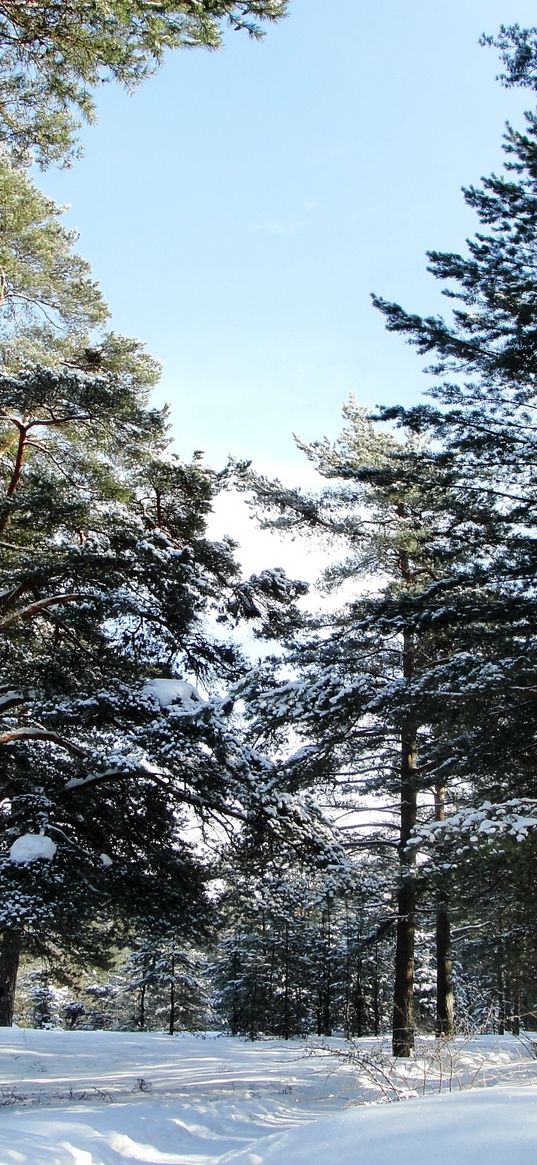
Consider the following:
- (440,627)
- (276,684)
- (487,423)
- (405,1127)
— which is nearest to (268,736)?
(276,684)

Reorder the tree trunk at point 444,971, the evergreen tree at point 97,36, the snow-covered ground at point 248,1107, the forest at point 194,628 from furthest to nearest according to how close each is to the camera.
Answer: the tree trunk at point 444,971, the forest at point 194,628, the evergreen tree at point 97,36, the snow-covered ground at point 248,1107

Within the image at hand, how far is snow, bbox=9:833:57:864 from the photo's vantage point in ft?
28.8

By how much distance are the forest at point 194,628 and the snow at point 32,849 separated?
2.0 inches

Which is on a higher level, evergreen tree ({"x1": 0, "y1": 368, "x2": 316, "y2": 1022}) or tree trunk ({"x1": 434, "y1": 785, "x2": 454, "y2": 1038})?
evergreen tree ({"x1": 0, "y1": 368, "x2": 316, "y2": 1022})

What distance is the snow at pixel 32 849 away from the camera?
878 cm

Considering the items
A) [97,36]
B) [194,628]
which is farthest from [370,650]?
[97,36]

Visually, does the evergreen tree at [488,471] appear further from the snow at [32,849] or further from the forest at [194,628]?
the snow at [32,849]

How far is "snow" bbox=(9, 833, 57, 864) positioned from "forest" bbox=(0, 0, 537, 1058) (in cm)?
5

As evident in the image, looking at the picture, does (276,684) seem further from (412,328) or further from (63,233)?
(63,233)

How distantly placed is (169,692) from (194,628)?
208 centimetres

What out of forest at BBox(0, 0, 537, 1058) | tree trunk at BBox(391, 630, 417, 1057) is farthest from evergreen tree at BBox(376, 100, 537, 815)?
tree trunk at BBox(391, 630, 417, 1057)

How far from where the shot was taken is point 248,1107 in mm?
7504

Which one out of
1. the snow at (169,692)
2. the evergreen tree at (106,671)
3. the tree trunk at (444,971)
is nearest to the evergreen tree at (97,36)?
the evergreen tree at (106,671)

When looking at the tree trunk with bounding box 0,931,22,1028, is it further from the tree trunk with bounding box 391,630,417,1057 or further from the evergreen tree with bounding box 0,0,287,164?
the evergreen tree with bounding box 0,0,287,164
